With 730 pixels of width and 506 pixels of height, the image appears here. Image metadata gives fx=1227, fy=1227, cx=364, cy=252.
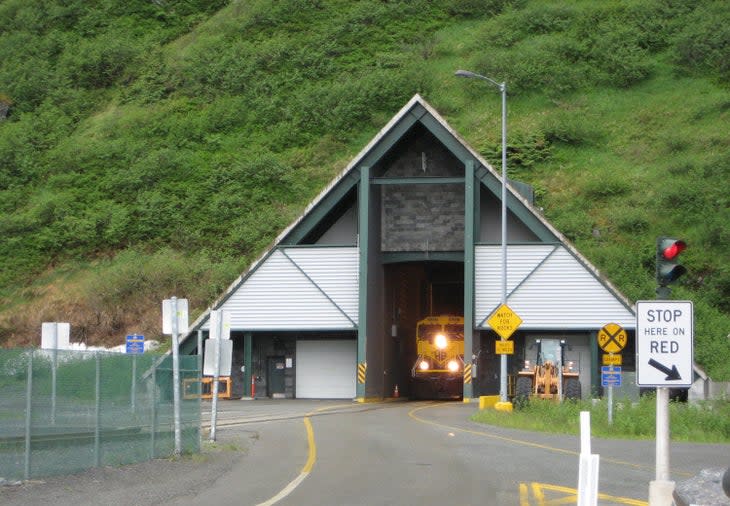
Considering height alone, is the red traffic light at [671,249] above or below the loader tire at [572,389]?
above

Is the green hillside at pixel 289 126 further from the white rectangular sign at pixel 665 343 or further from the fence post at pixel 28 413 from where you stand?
the white rectangular sign at pixel 665 343

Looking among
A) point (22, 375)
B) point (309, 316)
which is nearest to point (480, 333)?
point (309, 316)

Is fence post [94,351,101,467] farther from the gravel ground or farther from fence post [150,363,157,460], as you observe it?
fence post [150,363,157,460]

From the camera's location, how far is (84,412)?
64.4 feet

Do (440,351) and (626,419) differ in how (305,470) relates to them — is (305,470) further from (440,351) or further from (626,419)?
(440,351)

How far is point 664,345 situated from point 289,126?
64371mm

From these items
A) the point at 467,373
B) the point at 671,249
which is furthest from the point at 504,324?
the point at 671,249

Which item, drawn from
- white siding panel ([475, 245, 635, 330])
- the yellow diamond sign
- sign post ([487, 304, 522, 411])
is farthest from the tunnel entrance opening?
the yellow diamond sign

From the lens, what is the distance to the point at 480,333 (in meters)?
51.1

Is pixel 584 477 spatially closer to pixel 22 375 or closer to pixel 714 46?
pixel 22 375

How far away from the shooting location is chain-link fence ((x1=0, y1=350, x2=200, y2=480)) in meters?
17.5

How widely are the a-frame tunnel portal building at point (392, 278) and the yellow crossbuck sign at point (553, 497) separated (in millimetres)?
30727

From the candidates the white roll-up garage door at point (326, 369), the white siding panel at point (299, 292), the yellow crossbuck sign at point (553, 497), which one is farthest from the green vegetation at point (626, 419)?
the white roll-up garage door at point (326, 369)

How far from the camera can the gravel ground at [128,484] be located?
Result: 16.6m
